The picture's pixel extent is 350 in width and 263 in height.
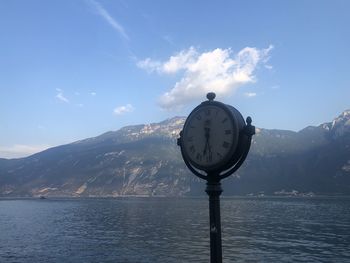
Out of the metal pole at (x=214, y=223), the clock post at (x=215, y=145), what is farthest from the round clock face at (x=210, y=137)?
the metal pole at (x=214, y=223)

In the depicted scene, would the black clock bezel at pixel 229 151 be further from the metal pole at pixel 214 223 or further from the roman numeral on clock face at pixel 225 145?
the metal pole at pixel 214 223

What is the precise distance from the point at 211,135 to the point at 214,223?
1481mm

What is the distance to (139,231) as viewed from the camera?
84.9 meters

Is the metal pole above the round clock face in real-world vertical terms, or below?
below

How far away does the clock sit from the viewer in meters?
6.73

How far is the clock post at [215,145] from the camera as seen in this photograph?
22.1ft

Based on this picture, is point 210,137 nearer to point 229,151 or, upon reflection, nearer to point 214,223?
point 229,151

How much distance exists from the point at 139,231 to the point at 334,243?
38.1 metres

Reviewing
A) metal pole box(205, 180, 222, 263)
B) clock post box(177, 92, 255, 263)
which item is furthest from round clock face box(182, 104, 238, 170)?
metal pole box(205, 180, 222, 263)

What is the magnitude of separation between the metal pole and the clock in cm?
33

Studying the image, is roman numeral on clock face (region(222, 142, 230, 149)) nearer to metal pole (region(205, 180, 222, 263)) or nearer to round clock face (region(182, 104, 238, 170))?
round clock face (region(182, 104, 238, 170))

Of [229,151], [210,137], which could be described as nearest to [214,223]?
[229,151]

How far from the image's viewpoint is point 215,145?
6.89 m

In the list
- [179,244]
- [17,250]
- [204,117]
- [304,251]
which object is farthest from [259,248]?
[204,117]
